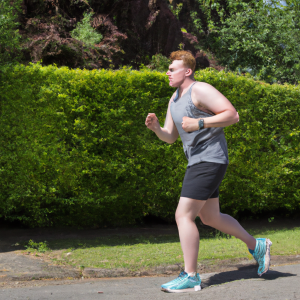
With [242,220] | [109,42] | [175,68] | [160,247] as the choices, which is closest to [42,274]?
[160,247]

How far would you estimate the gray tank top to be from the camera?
9.50 ft

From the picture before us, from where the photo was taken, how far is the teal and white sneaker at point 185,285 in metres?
2.73

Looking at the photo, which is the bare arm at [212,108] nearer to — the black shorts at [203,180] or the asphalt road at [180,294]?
the black shorts at [203,180]

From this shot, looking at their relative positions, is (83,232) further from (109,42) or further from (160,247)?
(109,42)

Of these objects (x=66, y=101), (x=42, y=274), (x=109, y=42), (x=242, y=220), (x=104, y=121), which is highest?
(x=109, y=42)

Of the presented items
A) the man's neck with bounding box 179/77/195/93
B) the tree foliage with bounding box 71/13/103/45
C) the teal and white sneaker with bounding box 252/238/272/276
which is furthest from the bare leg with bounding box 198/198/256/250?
the tree foliage with bounding box 71/13/103/45

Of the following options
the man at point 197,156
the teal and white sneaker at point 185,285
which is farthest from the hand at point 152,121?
the teal and white sneaker at point 185,285

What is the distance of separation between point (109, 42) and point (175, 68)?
7859 mm

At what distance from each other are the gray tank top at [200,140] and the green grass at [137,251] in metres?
1.55

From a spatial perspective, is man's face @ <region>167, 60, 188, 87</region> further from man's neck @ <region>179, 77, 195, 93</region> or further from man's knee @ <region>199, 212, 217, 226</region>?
man's knee @ <region>199, 212, 217, 226</region>

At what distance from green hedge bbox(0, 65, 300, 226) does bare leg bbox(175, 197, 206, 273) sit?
283 cm

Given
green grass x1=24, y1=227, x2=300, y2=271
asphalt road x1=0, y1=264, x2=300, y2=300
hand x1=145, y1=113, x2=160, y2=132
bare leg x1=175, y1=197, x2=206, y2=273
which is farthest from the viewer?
green grass x1=24, y1=227, x2=300, y2=271

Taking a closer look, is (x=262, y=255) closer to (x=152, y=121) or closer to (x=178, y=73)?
(x=152, y=121)

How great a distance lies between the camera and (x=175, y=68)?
10.3 ft
